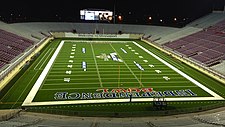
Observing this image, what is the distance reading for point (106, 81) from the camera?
21656mm

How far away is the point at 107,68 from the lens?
85.0ft

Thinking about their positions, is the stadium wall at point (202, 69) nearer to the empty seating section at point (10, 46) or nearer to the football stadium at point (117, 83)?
the football stadium at point (117, 83)

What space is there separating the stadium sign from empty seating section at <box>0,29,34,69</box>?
29.4 ft

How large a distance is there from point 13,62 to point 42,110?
1233 centimetres

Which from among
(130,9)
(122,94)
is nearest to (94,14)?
(130,9)

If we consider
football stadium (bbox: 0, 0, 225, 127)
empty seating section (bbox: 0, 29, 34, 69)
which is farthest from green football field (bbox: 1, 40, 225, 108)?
empty seating section (bbox: 0, 29, 34, 69)

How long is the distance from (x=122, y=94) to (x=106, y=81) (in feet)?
10.4

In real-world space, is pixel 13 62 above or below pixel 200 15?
below

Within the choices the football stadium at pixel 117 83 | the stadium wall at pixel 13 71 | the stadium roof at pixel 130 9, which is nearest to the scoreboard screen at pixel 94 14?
the stadium roof at pixel 130 9

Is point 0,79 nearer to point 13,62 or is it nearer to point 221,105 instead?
point 13,62

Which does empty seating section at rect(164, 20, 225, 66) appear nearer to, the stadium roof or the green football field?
the green football field

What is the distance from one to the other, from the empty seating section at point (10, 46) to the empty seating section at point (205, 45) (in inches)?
752

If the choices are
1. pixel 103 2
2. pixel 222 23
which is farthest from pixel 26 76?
pixel 103 2

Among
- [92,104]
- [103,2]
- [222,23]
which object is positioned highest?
Answer: [103,2]
